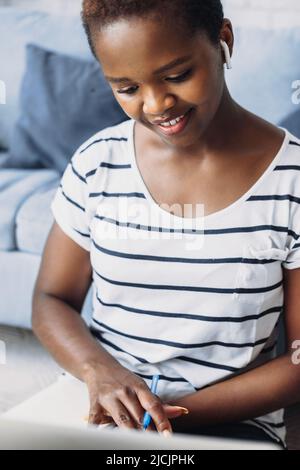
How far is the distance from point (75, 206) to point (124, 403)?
0.94 ft

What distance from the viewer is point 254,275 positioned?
88cm

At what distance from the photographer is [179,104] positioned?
0.77 meters

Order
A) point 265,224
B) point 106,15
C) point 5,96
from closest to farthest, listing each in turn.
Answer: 1. point 106,15
2. point 265,224
3. point 5,96

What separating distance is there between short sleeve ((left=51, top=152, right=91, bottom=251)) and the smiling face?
0.61ft

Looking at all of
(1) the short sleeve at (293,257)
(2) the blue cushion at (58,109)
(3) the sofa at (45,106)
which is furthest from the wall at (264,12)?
(1) the short sleeve at (293,257)

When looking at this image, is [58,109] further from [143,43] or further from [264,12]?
[143,43]

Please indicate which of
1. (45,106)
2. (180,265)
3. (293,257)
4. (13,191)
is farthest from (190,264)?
(45,106)

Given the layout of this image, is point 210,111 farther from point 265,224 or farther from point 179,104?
point 265,224

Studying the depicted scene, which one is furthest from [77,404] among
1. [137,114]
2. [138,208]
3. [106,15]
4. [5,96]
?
[5,96]

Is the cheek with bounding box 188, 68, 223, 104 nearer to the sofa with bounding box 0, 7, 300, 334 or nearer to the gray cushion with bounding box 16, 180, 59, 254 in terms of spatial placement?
the sofa with bounding box 0, 7, 300, 334

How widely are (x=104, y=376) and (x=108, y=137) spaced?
1.06ft

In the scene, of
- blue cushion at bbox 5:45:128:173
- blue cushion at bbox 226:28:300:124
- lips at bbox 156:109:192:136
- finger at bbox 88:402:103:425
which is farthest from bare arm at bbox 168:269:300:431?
blue cushion at bbox 5:45:128:173

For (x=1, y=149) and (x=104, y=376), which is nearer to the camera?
(x=104, y=376)

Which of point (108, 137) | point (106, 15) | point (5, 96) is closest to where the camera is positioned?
point (106, 15)
